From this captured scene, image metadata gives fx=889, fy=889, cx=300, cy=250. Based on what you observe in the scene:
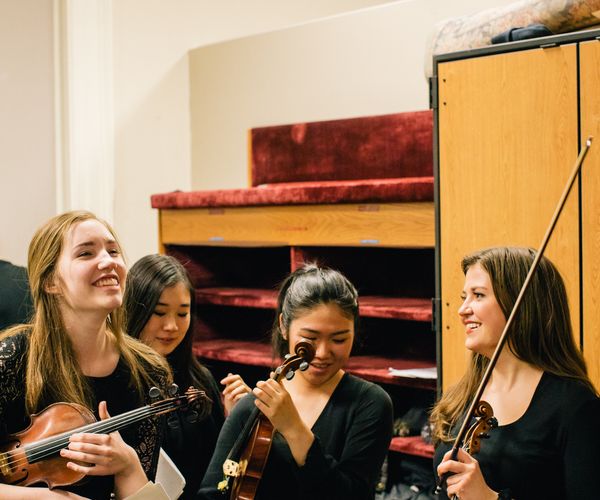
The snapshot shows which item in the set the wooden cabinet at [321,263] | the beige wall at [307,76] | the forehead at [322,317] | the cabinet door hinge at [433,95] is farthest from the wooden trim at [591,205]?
the beige wall at [307,76]

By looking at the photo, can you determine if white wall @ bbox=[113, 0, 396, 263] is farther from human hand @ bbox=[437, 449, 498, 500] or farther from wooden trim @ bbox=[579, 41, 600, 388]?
human hand @ bbox=[437, 449, 498, 500]

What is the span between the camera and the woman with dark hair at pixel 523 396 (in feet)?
5.68

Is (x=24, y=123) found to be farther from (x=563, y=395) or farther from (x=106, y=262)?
(x=563, y=395)

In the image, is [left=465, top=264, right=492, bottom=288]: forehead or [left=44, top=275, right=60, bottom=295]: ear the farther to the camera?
[left=44, top=275, right=60, bottom=295]: ear

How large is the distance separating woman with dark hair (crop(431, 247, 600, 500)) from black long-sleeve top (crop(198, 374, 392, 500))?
16 centimetres

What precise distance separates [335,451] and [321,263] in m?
1.59

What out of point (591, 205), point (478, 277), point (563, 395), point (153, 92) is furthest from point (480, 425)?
point (153, 92)

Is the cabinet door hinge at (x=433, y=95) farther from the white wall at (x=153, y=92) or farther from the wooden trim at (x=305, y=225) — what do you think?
the white wall at (x=153, y=92)

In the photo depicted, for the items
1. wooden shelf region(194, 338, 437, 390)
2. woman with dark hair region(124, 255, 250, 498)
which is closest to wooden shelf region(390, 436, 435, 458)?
wooden shelf region(194, 338, 437, 390)

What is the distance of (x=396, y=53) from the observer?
412 cm

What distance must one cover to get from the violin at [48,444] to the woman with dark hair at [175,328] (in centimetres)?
62

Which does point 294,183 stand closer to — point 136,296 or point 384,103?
point 384,103

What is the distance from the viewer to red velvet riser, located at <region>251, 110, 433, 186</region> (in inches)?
147

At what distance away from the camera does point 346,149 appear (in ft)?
13.1
